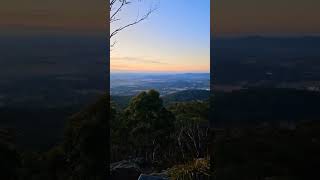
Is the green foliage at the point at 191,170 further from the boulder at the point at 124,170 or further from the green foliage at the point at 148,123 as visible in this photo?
the boulder at the point at 124,170

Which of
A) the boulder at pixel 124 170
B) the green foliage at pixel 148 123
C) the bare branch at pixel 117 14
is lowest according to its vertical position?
the boulder at pixel 124 170

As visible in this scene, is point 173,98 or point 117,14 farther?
point 117,14

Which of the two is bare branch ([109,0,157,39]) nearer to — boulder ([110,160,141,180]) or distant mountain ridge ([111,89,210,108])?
distant mountain ridge ([111,89,210,108])

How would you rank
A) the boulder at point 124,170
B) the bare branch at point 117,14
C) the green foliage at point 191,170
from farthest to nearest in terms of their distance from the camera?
the bare branch at point 117,14
the boulder at point 124,170
the green foliage at point 191,170

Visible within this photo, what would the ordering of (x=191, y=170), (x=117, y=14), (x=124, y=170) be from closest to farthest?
(x=191, y=170), (x=124, y=170), (x=117, y=14)

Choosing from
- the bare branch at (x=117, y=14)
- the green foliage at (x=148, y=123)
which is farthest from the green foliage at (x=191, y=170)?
the bare branch at (x=117, y=14)

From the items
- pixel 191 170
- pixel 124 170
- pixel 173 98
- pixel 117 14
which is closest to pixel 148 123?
pixel 173 98

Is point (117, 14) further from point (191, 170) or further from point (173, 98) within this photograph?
point (191, 170)

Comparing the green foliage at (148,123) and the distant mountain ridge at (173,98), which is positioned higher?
the distant mountain ridge at (173,98)

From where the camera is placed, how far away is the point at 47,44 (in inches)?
237

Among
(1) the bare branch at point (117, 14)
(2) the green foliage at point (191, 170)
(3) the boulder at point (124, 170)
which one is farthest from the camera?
(1) the bare branch at point (117, 14)

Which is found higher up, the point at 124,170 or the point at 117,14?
the point at 117,14

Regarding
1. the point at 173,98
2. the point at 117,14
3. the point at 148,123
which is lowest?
the point at 148,123

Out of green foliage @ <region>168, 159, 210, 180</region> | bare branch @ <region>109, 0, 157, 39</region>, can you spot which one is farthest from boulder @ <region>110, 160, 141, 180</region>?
bare branch @ <region>109, 0, 157, 39</region>
